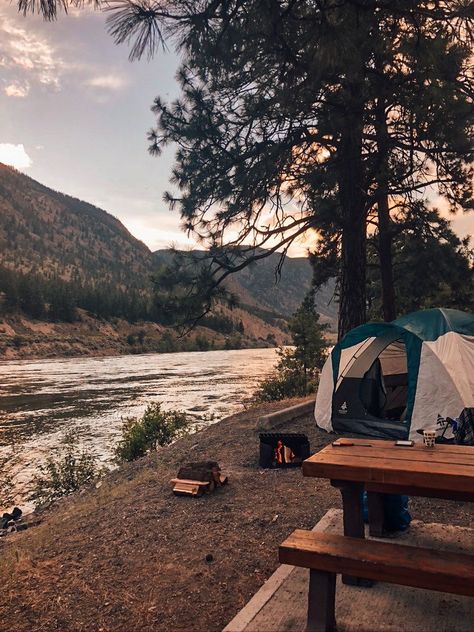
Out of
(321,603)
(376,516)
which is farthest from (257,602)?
(376,516)

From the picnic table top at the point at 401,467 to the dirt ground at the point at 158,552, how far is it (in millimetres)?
1393

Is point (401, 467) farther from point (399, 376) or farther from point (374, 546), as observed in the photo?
point (399, 376)

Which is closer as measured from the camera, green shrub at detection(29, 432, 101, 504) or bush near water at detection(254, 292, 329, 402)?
green shrub at detection(29, 432, 101, 504)

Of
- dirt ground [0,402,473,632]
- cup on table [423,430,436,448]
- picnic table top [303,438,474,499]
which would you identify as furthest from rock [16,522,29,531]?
cup on table [423,430,436,448]

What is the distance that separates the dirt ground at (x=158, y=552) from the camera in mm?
3670

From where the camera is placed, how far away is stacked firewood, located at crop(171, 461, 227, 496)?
624 cm

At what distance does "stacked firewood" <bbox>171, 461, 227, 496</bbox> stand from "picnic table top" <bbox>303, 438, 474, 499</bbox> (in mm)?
3150

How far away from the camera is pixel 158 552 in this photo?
4684 millimetres

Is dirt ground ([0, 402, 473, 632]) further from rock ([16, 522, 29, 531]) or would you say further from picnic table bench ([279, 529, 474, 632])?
picnic table bench ([279, 529, 474, 632])

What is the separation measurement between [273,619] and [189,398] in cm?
2006

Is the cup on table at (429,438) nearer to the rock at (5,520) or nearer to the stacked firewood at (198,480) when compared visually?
the stacked firewood at (198,480)

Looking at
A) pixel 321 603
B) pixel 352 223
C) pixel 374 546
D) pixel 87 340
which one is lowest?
pixel 87 340

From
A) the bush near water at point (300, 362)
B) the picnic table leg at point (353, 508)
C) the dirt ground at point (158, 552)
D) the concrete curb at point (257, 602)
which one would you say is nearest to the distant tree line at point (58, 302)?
the bush near water at point (300, 362)

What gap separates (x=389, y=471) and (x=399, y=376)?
25.7 ft
